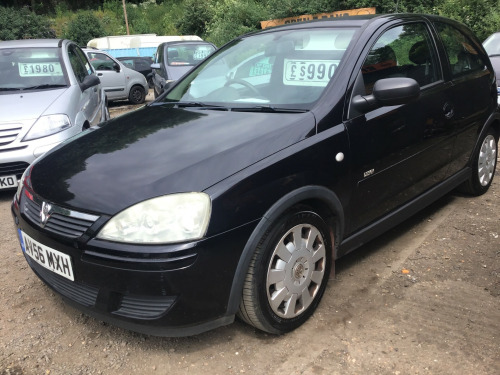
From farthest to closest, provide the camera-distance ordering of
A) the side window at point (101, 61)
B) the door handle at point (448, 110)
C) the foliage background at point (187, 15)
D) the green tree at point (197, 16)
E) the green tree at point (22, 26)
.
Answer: the green tree at point (22, 26)
the green tree at point (197, 16)
the foliage background at point (187, 15)
the side window at point (101, 61)
the door handle at point (448, 110)

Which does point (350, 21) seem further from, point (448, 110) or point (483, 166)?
point (483, 166)

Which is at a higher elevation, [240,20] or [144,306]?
[240,20]

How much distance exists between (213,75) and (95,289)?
1.87 m

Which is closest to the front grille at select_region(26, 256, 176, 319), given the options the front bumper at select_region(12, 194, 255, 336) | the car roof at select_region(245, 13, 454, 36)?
the front bumper at select_region(12, 194, 255, 336)

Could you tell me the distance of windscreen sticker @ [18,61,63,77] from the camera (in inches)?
220

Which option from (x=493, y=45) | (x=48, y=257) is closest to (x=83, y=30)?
(x=493, y=45)

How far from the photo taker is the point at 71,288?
2301mm

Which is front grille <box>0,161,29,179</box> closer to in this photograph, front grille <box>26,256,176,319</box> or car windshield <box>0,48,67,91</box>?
car windshield <box>0,48,67,91</box>

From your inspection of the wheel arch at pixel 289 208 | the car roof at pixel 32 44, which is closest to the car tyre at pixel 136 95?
the car roof at pixel 32 44

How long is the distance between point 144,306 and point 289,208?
2.75 feet

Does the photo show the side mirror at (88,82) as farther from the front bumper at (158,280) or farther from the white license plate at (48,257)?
the front bumper at (158,280)

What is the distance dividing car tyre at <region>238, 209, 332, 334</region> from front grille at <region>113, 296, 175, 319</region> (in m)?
0.40

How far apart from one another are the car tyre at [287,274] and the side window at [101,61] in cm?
1034

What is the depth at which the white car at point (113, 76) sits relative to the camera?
11414mm
